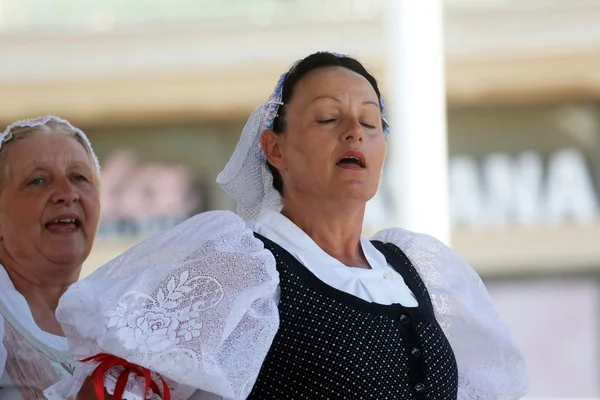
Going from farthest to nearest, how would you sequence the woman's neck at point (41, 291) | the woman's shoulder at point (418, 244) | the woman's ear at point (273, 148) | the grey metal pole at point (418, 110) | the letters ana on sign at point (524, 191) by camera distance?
the letters ana on sign at point (524, 191) → the grey metal pole at point (418, 110) → the woman's neck at point (41, 291) → the woman's shoulder at point (418, 244) → the woman's ear at point (273, 148)

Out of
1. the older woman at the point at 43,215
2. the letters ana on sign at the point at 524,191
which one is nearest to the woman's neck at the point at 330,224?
the older woman at the point at 43,215

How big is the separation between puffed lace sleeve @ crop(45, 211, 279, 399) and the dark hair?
29 cm

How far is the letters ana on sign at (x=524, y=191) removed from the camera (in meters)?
11.1

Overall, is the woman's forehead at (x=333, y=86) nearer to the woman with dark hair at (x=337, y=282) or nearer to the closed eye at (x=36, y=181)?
the woman with dark hair at (x=337, y=282)

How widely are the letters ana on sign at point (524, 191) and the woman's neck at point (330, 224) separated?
906 cm

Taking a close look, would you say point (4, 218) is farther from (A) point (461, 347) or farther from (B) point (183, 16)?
(B) point (183, 16)

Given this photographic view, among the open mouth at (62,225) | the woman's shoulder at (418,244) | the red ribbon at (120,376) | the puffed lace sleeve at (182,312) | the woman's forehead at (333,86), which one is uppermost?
the woman's forehead at (333,86)

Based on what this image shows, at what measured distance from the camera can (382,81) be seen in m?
→ 10.8

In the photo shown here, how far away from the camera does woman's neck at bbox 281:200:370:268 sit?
7.27ft

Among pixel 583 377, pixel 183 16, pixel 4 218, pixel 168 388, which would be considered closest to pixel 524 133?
pixel 583 377

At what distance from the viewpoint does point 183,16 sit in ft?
37.0

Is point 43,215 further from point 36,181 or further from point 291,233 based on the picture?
point 291,233

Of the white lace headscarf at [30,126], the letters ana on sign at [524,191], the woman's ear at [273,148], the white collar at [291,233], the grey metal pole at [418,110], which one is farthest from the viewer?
the letters ana on sign at [524,191]

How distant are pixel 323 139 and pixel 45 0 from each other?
10241 millimetres
